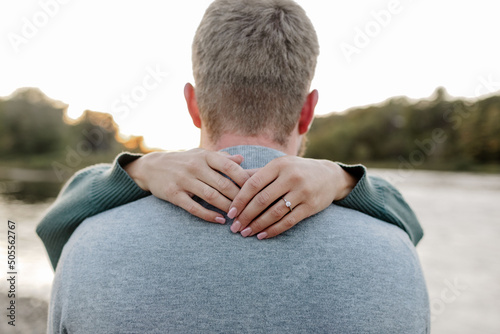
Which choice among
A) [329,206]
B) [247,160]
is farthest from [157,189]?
[329,206]

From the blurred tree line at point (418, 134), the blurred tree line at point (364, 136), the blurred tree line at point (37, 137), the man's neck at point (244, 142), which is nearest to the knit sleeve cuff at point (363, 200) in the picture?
the man's neck at point (244, 142)

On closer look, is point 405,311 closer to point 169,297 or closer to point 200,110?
point 169,297

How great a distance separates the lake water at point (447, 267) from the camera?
6062 millimetres

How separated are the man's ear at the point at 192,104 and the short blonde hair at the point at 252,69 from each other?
9cm

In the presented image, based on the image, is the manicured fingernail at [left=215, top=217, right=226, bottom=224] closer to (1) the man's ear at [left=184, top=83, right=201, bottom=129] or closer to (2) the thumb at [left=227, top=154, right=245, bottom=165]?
(2) the thumb at [left=227, top=154, right=245, bottom=165]

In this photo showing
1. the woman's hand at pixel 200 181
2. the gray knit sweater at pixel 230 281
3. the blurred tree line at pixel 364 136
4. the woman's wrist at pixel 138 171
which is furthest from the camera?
the blurred tree line at pixel 364 136

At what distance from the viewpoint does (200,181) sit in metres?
1.23

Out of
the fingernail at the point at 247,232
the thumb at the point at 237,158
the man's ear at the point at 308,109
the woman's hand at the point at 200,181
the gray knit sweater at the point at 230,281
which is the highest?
the man's ear at the point at 308,109

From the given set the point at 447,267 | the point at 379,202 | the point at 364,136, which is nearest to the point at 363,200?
the point at 379,202

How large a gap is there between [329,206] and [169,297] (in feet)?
1.90

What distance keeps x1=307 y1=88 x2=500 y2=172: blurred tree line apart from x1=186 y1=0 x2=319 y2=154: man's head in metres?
39.2

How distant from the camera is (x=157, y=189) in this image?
1288 millimetres

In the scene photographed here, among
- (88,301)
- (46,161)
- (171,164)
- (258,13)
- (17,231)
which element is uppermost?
(258,13)

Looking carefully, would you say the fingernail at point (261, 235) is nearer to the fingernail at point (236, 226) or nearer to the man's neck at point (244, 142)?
the fingernail at point (236, 226)
